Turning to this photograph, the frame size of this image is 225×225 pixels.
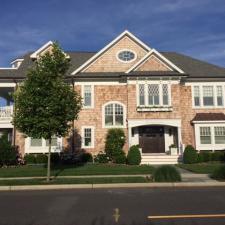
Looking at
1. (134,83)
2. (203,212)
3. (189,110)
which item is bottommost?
(203,212)

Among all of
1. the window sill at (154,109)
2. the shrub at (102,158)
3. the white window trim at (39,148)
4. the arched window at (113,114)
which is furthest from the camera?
the arched window at (113,114)

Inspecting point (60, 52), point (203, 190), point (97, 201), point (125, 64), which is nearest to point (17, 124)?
point (60, 52)

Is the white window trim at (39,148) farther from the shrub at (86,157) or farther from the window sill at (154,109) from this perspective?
the window sill at (154,109)

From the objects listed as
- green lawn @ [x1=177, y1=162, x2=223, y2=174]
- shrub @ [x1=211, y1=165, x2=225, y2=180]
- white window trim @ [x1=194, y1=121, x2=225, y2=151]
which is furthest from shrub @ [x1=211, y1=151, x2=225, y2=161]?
shrub @ [x1=211, y1=165, x2=225, y2=180]

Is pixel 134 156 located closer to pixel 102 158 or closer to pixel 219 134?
pixel 102 158

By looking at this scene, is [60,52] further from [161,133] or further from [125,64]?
[161,133]

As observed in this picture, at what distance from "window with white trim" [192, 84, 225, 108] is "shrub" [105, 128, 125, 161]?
23.6 feet

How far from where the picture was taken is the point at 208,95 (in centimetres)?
2914

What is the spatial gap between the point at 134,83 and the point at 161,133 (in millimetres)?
5095

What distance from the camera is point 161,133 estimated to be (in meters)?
29.3

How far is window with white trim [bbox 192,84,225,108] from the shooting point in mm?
29000

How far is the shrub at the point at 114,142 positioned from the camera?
2642cm

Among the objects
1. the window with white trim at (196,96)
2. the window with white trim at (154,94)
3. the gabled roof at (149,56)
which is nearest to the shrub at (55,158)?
the window with white trim at (154,94)

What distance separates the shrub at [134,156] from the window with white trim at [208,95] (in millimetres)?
7141
